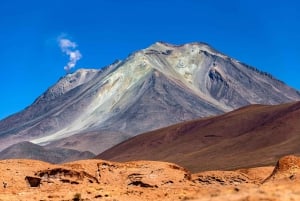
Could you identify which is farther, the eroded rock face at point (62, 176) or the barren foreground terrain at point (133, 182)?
the eroded rock face at point (62, 176)

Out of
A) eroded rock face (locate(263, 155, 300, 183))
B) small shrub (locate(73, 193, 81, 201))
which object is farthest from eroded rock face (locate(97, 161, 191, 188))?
small shrub (locate(73, 193, 81, 201))

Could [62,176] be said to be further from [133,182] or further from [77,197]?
[77,197]

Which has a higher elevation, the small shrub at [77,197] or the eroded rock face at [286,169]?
the eroded rock face at [286,169]

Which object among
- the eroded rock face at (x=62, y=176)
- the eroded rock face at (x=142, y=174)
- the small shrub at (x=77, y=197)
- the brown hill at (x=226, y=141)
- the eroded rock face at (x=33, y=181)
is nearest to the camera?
the small shrub at (x=77, y=197)

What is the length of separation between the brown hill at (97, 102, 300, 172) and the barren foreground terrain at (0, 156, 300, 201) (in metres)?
71.1

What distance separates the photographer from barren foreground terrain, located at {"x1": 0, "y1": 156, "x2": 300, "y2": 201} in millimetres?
15637

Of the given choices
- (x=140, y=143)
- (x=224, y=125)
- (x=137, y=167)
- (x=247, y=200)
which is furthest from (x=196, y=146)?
(x=247, y=200)

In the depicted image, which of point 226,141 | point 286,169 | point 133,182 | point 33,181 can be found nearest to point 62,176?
point 33,181

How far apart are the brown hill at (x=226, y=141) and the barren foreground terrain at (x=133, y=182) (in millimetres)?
71067

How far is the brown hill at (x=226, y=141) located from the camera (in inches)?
4279

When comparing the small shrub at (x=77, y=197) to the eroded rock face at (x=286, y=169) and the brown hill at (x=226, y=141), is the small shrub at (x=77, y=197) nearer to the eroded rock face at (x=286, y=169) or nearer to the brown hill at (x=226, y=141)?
the eroded rock face at (x=286, y=169)

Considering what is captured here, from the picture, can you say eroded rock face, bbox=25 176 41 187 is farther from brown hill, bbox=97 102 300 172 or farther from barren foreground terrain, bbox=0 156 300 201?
brown hill, bbox=97 102 300 172

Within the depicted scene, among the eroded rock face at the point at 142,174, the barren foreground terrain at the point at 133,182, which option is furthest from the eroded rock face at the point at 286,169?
the eroded rock face at the point at 142,174

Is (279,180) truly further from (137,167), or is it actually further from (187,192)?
(137,167)
